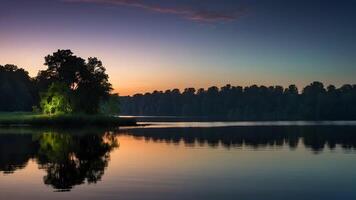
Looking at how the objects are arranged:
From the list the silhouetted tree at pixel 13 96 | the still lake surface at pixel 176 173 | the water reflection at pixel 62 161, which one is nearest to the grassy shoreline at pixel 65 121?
the water reflection at pixel 62 161

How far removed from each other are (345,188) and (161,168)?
15.8 metres

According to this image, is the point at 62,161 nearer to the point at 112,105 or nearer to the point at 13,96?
the point at 112,105

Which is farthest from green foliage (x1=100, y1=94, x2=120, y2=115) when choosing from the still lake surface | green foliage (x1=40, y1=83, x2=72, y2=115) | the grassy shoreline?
the still lake surface

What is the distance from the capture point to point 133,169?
139 ft

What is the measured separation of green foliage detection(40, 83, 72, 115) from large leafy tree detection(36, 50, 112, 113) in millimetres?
3957

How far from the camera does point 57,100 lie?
5512 inches

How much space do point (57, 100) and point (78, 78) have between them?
1399 centimetres

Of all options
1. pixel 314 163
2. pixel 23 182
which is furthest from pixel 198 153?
pixel 23 182

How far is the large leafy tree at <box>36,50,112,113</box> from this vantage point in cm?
14825

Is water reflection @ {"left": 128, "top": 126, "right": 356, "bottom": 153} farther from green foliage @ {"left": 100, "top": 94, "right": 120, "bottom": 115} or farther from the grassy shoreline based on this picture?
green foliage @ {"left": 100, "top": 94, "right": 120, "bottom": 115}

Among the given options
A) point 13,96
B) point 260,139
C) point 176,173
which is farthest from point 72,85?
point 176,173

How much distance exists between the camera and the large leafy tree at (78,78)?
148 metres

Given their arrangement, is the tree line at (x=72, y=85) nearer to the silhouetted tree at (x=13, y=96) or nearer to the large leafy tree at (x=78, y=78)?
the large leafy tree at (x=78, y=78)

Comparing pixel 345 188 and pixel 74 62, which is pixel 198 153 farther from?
pixel 74 62
